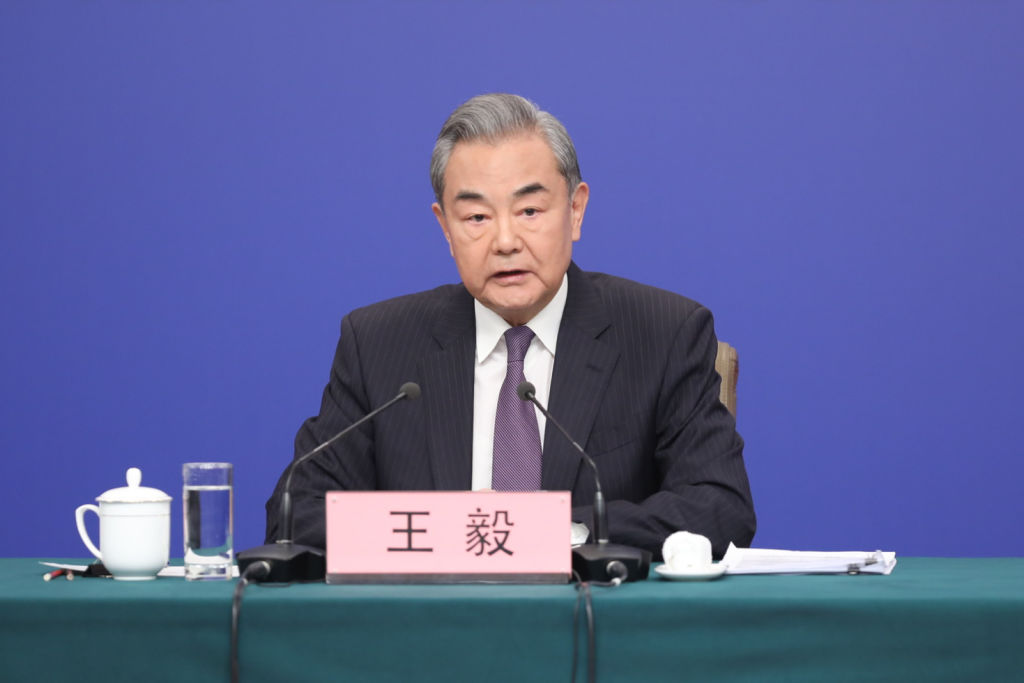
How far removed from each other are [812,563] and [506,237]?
31.6 inches

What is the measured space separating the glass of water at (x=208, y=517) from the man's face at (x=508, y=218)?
2.19ft

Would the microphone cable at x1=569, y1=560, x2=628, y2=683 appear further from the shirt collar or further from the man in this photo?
the shirt collar

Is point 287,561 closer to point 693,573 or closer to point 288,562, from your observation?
point 288,562

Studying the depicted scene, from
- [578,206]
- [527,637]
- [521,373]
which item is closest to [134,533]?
[527,637]

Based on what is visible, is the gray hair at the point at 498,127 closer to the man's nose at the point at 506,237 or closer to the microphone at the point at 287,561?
the man's nose at the point at 506,237

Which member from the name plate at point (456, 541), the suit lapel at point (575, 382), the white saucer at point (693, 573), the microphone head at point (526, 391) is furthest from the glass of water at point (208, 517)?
the suit lapel at point (575, 382)

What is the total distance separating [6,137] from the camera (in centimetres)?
295

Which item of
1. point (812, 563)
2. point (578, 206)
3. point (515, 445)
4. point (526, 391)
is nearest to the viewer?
point (812, 563)

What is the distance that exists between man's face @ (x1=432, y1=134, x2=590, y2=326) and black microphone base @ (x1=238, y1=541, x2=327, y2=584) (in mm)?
762

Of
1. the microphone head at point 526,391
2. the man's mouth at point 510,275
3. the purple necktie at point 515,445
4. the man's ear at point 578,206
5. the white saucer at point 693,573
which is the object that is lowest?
the white saucer at point 693,573

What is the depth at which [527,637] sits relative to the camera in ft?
3.79

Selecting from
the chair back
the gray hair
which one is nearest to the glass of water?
the gray hair

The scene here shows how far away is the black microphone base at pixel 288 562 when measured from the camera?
4.22 feet

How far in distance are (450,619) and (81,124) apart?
217cm
